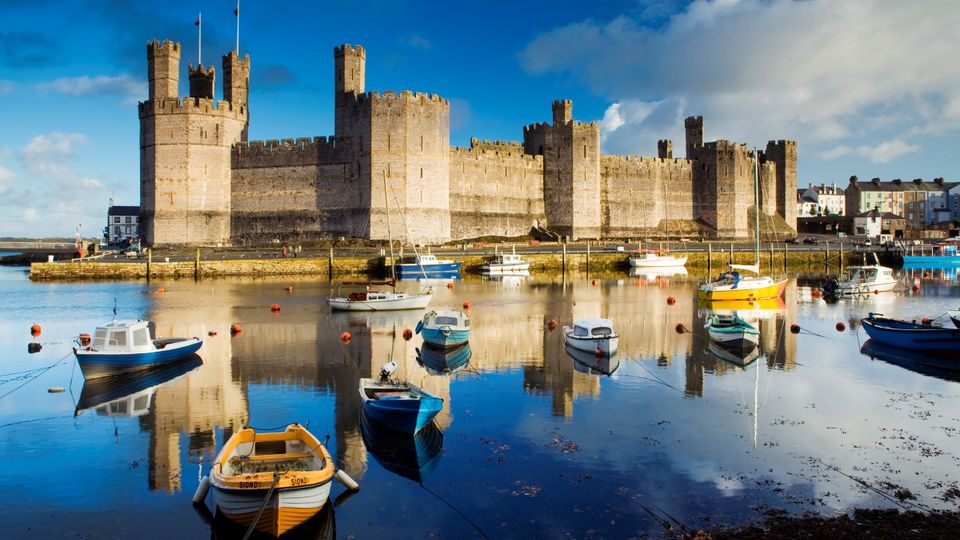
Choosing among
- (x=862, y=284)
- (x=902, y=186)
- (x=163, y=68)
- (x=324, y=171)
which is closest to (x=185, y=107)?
(x=163, y=68)

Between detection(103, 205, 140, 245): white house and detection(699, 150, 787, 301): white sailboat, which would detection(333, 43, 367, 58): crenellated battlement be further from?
detection(103, 205, 140, 245): white house

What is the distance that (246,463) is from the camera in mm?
9688

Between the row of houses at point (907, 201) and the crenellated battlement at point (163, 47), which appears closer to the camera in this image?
the crenellated battlement at point (163, 47)

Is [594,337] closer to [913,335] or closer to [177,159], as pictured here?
[913,335]

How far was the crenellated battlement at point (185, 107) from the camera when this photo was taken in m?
50.1

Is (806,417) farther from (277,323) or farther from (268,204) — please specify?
(268,204)

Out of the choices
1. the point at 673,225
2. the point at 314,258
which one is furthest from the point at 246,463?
the point at 673,225

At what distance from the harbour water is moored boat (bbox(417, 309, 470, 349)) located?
0.66m

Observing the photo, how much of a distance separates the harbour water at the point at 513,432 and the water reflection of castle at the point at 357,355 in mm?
87

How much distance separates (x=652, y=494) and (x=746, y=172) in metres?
60.1

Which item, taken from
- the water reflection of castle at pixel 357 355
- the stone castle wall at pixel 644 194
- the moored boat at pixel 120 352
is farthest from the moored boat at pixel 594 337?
the stone castle wall at pixel 644 194

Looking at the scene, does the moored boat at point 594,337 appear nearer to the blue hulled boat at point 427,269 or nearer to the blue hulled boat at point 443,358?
the blue hulled boat at point 443,358

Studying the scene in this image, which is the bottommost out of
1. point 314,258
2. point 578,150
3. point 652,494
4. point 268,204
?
point 652,494

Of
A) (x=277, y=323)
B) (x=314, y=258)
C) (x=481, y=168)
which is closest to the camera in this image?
(x=277, y=323)
